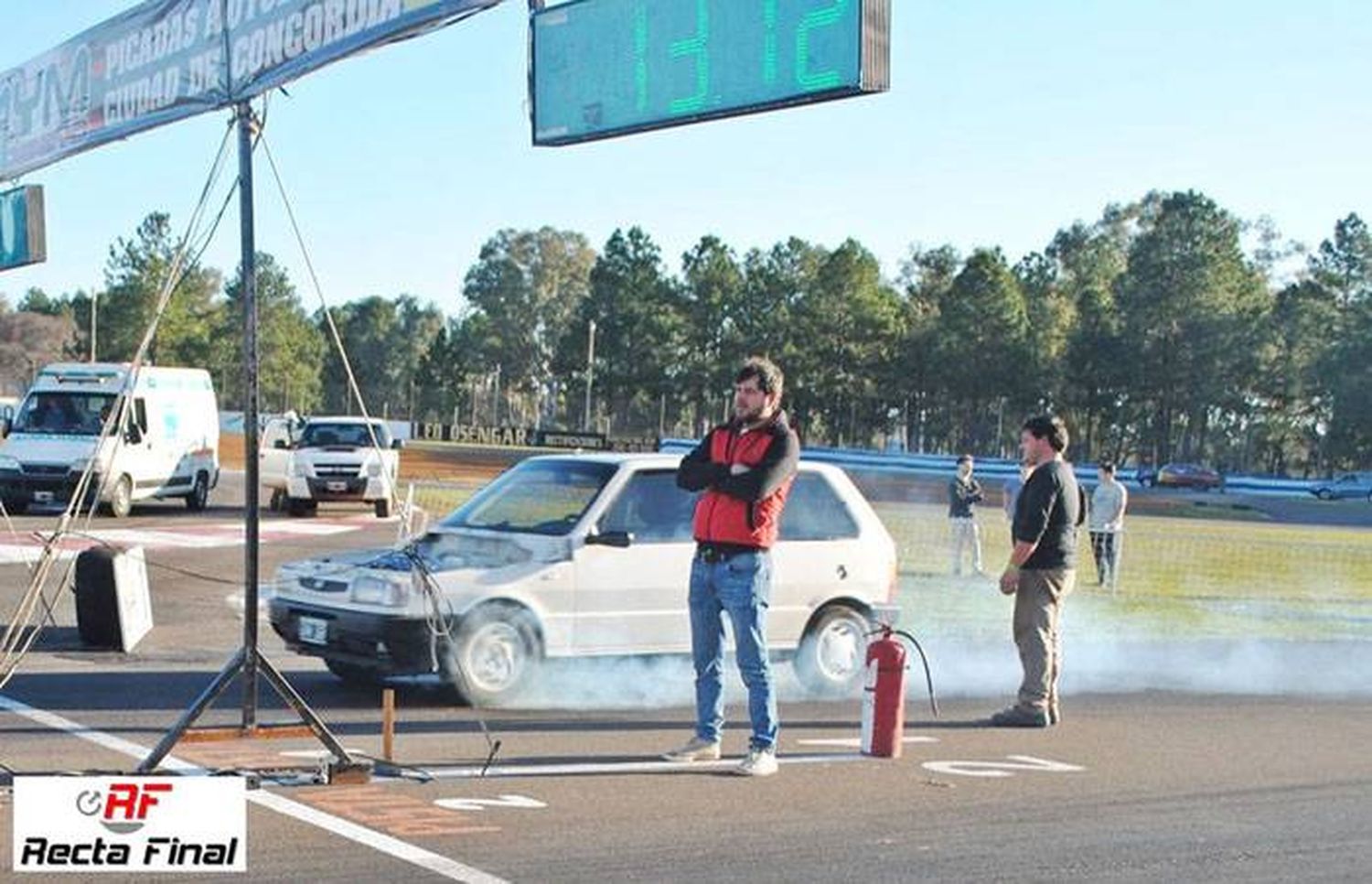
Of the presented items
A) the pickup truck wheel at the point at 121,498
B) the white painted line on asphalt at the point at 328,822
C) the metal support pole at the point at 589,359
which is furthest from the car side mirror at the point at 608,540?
the metal support pole at the point at 589,359

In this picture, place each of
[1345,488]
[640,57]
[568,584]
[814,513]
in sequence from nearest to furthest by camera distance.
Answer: [640,57] < [568,584] < [814,513] < [1345,488]

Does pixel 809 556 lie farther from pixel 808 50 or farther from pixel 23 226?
pixel 23 226

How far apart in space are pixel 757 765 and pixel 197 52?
4.82 m

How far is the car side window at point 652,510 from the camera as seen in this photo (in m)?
10.6

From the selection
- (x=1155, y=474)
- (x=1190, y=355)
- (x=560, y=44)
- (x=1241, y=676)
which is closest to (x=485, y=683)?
(x=560, y=44)

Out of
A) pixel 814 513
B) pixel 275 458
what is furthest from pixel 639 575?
pixel 275 458

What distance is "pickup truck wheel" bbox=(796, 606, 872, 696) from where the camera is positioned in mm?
11133

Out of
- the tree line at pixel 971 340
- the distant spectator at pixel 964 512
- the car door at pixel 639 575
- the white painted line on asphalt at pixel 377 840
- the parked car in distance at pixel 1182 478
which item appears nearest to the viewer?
the white painted line on asphalt at pixel 377 840

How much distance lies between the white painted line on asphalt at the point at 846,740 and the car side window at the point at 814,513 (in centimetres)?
197

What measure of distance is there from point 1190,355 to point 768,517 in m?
88.6

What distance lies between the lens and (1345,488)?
7356cm

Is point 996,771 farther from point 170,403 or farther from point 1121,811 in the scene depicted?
point 170,403

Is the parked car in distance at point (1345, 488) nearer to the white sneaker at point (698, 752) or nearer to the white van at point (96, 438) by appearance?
the white van at point (96, 438)

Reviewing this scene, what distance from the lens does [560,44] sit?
30.5ft
